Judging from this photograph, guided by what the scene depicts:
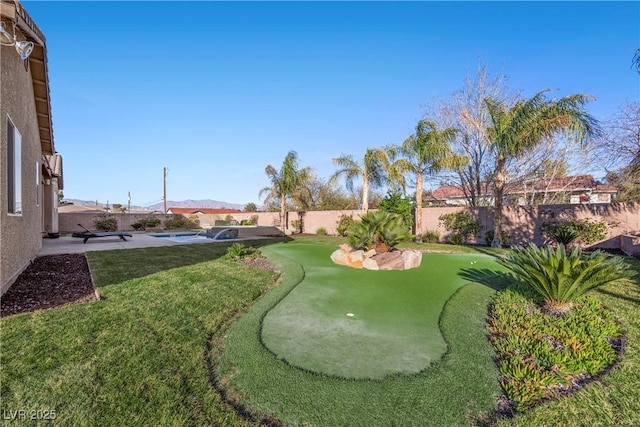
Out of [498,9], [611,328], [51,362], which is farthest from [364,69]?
[51,362]

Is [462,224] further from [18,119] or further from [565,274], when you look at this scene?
[18,119]

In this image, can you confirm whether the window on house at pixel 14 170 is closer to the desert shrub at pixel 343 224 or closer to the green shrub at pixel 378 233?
the green shrub at pixel 378 233

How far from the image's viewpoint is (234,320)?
461 centimetres

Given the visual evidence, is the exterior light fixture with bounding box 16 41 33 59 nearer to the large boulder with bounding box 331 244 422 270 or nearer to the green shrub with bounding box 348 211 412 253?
the large boulder with bounding box 331 244 422 270

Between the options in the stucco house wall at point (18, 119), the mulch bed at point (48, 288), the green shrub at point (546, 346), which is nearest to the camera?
the green shrub at point (546, 346)

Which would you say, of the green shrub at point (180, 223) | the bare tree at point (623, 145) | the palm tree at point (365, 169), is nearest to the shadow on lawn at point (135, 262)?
the palm tree at point (365, 169)

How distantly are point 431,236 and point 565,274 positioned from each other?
11.3 m

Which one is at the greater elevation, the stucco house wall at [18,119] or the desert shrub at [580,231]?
the stucco house wall at [18,119]

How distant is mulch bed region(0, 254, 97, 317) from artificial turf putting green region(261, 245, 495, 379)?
3.50 metres

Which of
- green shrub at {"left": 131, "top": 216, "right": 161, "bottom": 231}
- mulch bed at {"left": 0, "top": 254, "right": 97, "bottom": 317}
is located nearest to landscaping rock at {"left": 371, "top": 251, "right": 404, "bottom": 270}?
mulch bed at {"left": 0, "top": 254, "right": 97, "bottom": 317}

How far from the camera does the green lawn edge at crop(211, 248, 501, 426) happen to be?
2.47 metres

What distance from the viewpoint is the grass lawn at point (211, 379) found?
8.00 feet

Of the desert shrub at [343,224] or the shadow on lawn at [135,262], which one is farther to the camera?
the desert shrub at [343,224]

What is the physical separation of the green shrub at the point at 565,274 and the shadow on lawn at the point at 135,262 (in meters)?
7.96
